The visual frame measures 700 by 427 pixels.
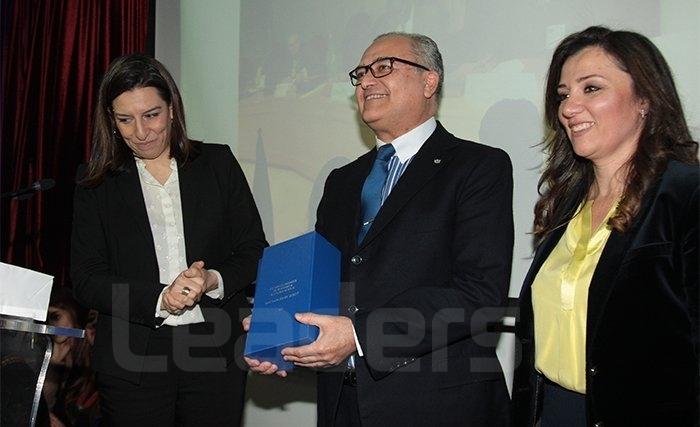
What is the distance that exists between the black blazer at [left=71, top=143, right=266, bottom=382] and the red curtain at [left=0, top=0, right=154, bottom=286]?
1.92m

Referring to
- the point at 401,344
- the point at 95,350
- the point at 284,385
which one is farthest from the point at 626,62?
the point at 284,385

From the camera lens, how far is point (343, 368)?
218cm

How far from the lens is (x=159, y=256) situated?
2.58m

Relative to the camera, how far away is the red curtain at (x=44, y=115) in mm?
4402

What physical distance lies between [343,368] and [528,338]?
0.52 m

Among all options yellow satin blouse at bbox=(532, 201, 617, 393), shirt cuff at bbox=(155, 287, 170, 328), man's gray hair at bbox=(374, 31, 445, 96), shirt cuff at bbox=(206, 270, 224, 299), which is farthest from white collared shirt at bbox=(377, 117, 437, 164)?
shirt cuff at bbox=(155, 287, 170, 328)

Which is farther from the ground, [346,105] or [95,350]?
[346,105]

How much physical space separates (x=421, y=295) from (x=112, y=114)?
4.30 ft

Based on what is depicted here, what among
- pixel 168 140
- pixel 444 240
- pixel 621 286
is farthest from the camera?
pixel 168 140

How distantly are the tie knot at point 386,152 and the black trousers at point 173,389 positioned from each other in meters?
0.82

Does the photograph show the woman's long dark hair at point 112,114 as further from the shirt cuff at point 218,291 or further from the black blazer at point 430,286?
the black blazer at point 430,286

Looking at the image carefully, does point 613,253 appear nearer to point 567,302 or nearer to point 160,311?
point 567,302

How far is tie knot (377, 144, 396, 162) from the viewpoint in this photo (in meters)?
2.41

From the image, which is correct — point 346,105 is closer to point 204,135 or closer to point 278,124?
point 278,124
